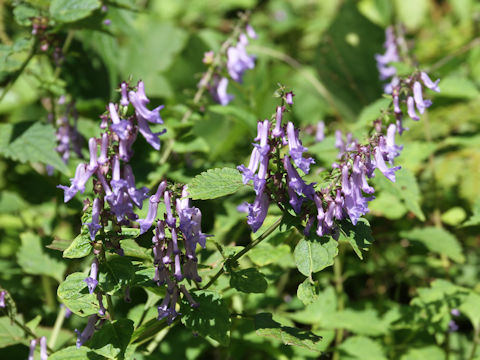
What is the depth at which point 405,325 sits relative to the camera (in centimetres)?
291

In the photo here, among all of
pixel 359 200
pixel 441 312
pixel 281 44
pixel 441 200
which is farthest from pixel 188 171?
pixel 281 44

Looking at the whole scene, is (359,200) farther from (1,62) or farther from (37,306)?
(37,306)

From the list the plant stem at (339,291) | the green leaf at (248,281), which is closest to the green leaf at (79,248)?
the green leaf at (248,281)

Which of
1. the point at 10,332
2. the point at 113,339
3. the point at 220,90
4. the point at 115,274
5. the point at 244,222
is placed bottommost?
the point at 10,332

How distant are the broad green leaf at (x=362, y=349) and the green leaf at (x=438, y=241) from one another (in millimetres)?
673

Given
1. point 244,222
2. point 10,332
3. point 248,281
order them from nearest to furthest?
point 248,281
point 10,332
point 244,222

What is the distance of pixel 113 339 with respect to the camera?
1.91 m

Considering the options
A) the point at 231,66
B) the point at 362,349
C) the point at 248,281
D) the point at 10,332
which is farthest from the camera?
the point at 231,66

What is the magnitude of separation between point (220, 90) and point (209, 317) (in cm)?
180

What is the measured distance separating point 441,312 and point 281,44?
4.85 metres

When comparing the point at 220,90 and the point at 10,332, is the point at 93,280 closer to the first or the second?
the point at 10,332

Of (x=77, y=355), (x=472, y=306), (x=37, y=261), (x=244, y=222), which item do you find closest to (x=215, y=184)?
(x=77, y=355)

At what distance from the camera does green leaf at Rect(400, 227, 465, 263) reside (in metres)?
3.13

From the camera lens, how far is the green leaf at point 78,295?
1890mm
